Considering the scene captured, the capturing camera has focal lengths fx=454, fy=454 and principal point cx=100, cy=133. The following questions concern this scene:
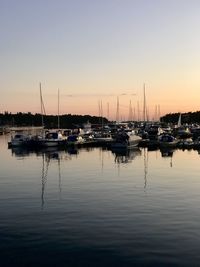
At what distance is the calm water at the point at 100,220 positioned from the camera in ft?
68.9

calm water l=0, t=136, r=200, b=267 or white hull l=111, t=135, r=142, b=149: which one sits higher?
white hull l=111, t=135, r=142, b=149

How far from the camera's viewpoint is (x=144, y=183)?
45.5 meters

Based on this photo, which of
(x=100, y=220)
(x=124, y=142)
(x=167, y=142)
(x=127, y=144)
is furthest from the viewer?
(x=167, y=142)

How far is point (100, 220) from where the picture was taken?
92.0 ft

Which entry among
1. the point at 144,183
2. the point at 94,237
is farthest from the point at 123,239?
the point at 144,183

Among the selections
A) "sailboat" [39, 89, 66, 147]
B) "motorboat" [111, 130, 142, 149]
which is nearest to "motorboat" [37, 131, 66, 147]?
"sailboat" [39, 89, 66, 147]

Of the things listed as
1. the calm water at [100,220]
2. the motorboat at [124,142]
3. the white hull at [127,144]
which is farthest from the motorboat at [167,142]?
the calm water at [100,220]

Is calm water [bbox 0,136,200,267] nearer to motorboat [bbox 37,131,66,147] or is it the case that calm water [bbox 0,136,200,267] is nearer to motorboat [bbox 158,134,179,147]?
motorboat [bbox 37,131,66,147]

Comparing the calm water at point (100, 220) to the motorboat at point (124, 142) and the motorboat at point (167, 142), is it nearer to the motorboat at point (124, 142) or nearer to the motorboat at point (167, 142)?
the motorboat at point (124, 142)

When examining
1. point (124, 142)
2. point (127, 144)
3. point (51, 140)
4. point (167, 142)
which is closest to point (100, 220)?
point (124, 142)

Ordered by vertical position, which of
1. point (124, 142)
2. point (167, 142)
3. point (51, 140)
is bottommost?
point (167, 142)

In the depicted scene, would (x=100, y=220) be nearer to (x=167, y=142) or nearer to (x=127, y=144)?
(x=127, y=144)

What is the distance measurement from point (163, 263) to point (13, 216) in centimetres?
1264

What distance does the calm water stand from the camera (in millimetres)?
21000
